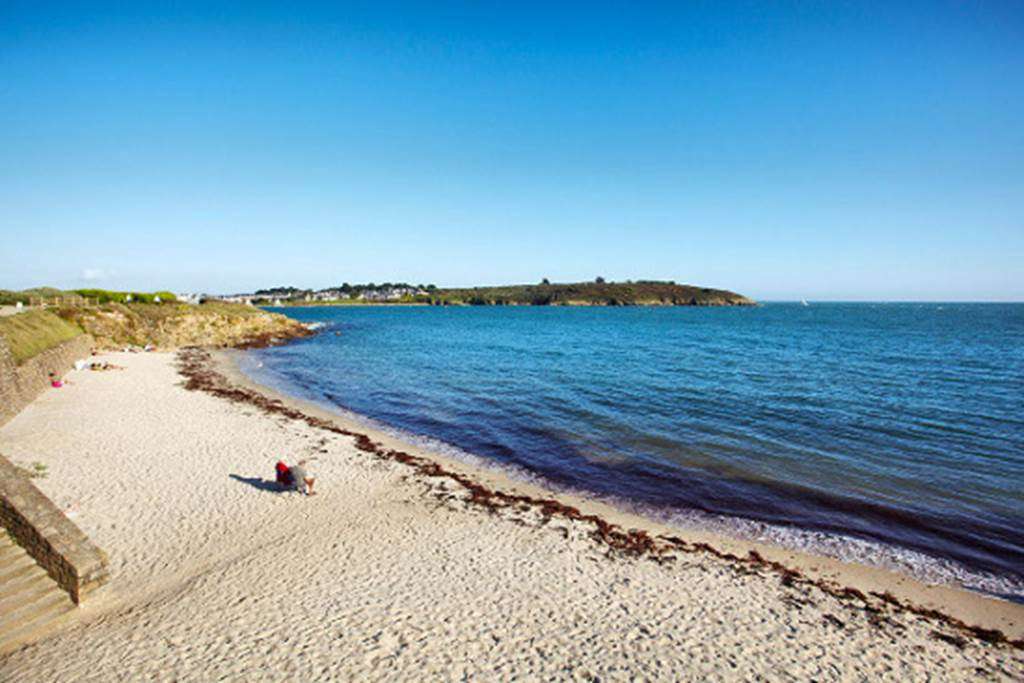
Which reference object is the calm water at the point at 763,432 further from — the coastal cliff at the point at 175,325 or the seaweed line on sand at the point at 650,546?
the coastal cliff at the point at 175,325

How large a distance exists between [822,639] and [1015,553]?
8.18 m

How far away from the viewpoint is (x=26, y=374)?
79.2ft

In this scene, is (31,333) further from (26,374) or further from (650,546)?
(650,546)

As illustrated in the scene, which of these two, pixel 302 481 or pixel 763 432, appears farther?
pixel 763 432

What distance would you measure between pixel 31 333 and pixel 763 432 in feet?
137

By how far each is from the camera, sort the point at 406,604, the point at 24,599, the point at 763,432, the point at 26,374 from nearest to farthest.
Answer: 1. the point at 24,599
2. the point at 406,604
3. the point at 763,432
4. the point at 26,374

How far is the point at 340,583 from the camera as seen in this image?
34.1 ft

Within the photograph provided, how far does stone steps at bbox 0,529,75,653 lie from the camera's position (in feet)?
27.5

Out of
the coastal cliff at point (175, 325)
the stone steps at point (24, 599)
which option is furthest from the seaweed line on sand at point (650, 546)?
the coastal cliff at point (175, 325)

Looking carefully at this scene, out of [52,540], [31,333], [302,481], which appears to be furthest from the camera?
[31,333]

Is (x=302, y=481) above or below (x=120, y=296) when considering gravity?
below

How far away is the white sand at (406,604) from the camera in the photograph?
801 cm

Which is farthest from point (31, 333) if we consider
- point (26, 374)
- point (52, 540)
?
point (52, 540)

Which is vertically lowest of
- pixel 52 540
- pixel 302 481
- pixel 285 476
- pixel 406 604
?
pixel 406 604
